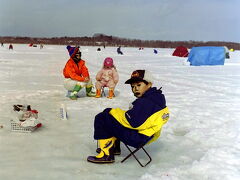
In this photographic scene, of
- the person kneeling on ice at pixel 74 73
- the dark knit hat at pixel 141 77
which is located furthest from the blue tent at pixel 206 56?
the dark knit hat at pixel 141 77

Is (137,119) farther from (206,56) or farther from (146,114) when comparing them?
(206,56)

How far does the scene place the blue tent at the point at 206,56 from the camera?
22.3 metres

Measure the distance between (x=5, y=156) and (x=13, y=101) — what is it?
3704mm

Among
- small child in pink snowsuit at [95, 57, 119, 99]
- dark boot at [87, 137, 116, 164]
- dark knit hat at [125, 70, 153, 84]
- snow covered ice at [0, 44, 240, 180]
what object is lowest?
snow covered ice at [0, 44, 240, 180]

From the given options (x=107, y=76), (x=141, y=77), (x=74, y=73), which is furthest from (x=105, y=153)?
(x=107, y=76)

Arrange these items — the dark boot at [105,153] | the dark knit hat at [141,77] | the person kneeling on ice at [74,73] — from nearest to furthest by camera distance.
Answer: the dark knit hat at [141,77]
the dark boot at [105,153]
the person kneeling on ice at [74,73]

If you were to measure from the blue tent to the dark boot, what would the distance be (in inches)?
770

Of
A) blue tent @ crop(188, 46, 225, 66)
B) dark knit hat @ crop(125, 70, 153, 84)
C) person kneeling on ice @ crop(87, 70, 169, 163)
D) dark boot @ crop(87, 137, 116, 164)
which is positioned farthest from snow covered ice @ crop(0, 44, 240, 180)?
blue tent @ crop(188, 46, 225, 66)

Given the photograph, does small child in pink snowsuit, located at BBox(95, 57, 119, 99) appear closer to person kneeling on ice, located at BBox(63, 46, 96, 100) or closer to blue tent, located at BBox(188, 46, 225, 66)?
person kneeling on ice, located at BBox(63, 46, 96, 100)

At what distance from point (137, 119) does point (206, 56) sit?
20.3 m

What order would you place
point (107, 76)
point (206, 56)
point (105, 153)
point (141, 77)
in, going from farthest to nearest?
point (206, 56) < point (107, 76) < point (105, 153) < point (141, 77)

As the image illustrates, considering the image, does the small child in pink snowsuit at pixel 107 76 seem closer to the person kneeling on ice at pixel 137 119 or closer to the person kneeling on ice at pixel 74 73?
the person kneeling on ice at pixel 74 73

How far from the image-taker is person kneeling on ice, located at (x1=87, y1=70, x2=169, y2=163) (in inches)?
132

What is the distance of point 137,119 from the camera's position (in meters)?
3.34
